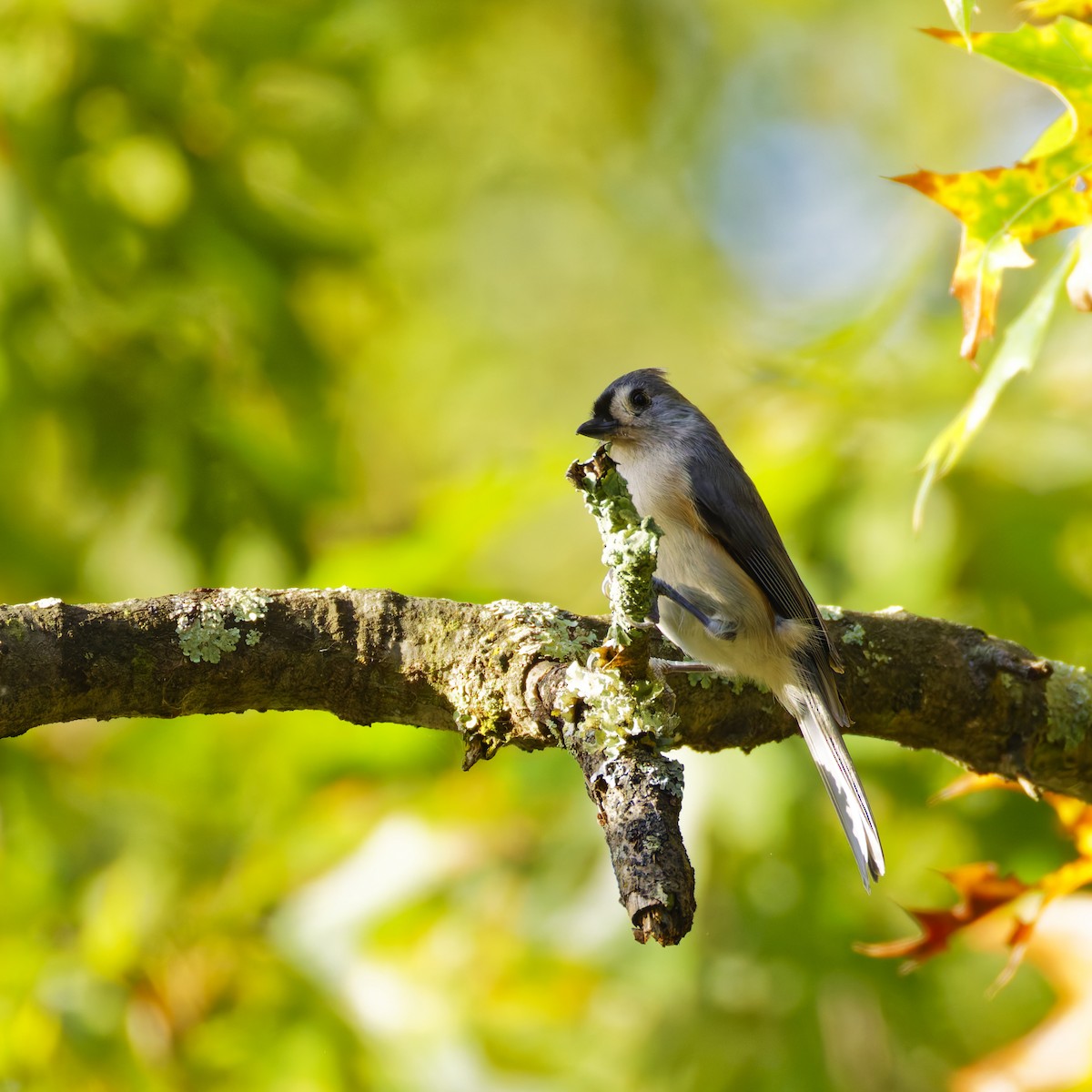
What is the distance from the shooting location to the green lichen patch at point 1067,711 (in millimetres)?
2531

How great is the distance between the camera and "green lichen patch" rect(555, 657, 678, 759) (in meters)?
1.70

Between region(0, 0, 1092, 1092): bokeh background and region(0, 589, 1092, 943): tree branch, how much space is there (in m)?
0.71

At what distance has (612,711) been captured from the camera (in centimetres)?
173

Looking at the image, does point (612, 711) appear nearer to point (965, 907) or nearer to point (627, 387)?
point (965, 907)

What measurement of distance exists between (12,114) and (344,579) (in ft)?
5.32

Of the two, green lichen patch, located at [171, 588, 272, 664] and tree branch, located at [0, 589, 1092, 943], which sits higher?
green lichen patch, located at [171, 588, 272, 664]

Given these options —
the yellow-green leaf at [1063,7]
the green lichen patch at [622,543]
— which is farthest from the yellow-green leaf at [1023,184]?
the green lichen patch at [622,543]

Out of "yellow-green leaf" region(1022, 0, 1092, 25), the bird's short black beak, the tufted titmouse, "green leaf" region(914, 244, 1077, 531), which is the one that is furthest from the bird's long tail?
"yellow-green leaf" region(1022, 0, 1092, 25)

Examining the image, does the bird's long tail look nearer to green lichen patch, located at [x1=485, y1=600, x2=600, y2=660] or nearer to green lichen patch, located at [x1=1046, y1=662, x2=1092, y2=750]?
green lichen patch, located at [x1=1046, y1=662, x2=1092, y2=750]

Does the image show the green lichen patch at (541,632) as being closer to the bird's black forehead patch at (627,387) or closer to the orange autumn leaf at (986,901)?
the orange autumn leaf at (986,901)

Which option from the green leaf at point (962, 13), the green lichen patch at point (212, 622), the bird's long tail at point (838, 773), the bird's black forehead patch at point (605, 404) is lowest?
the bird's long tail at point (838, 773)

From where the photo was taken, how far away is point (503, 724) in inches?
79.1

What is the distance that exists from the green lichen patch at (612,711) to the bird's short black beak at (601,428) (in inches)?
66.2

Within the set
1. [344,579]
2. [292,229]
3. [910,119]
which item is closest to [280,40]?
[292,229]
